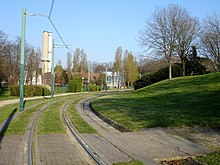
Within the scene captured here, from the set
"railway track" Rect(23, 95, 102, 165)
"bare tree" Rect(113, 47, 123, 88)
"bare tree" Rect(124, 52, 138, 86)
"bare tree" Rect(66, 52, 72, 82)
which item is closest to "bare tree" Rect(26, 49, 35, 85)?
"bare tree" Rect(66, 52, 72, 82)

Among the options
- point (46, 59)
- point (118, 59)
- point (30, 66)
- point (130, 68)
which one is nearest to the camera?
point (30, 66)

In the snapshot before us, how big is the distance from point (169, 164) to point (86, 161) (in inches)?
77.6

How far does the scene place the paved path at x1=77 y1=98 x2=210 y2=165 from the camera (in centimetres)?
732

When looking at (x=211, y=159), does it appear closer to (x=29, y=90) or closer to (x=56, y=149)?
(x=56, y=149)

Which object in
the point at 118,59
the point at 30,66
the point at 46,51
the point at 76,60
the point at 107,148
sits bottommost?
the point at 107,148

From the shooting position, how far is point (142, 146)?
28.2ft

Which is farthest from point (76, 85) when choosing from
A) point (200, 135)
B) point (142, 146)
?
point (142, 146)

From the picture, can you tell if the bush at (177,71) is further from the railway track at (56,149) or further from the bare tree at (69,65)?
the railway track at (56,149)

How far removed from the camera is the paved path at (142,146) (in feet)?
24.0

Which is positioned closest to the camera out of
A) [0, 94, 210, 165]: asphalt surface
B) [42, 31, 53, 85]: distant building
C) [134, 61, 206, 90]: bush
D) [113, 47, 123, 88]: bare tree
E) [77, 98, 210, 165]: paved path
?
[0, 94, 210, 165]: asphalt surface

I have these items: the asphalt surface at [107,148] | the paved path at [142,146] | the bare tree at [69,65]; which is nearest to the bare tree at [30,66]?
the bare tree at [69,65]

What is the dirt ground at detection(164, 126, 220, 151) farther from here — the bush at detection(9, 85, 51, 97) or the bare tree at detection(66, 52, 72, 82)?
the bare tree at detection(66, 52, 72, 82)

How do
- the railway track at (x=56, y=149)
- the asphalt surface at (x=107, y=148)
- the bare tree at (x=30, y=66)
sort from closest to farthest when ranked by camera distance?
the railway track at (x=56, y=149)
the asphalt surface at (x=107, y=148)
the bare tree at (x=30, y=66)

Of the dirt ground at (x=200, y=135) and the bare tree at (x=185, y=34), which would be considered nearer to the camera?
the dirt ground at (x=200, y=135)
